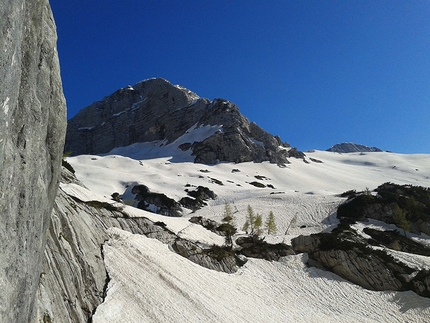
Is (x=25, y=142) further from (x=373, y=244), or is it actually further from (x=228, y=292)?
(x=373, y=244)

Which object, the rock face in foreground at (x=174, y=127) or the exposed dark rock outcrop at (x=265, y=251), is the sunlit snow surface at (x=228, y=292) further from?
the rock face in foreground at (x=174, y=127)

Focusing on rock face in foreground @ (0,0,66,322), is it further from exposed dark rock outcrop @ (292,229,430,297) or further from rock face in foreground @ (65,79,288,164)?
rock face in foreground @ (65,79,288,164)

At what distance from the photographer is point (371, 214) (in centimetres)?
4862

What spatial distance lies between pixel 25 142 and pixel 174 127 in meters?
161

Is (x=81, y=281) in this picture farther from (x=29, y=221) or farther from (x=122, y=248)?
(x=29, y=221)

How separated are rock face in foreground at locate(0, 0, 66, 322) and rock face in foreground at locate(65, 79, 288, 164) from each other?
367 feet

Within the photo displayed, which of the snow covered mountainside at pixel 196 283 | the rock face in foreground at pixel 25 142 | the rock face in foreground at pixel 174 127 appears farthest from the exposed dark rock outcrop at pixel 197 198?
the rock face in foreground at pixel 25 142

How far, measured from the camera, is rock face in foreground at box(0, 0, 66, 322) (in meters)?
6.20

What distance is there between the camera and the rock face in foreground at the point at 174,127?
419ft

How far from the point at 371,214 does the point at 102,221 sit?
45.3 meters

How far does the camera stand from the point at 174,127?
6526 inches

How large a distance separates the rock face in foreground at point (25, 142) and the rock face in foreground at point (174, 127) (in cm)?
11188

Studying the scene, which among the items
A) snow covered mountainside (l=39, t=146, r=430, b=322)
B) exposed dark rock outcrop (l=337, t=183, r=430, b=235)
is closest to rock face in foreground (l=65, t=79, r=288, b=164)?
exposed dark rock outcrop (l=337, t=183, r=430, b=235)

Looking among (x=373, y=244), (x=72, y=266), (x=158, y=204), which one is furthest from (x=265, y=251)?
(x=158, y=204)
